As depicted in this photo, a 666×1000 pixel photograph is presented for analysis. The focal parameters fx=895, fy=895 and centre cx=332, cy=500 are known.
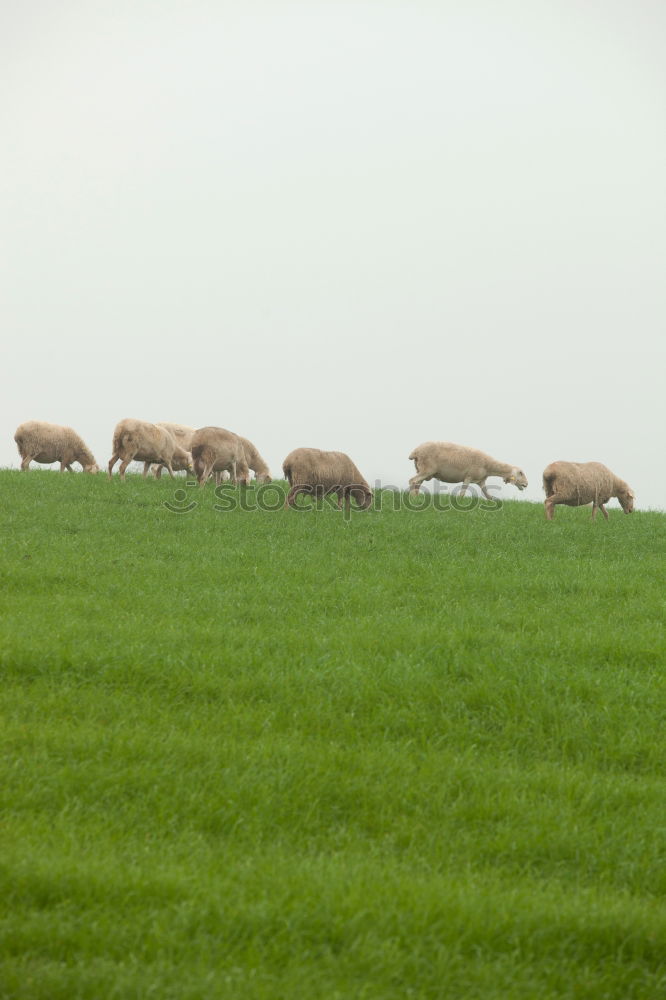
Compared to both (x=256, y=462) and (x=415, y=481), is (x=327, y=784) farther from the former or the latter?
(x=415, y=481)

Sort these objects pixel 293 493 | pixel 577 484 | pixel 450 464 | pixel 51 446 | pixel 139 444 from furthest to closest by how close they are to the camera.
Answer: pixel 450 464 < pixel 51 446 < pixel 139 444 < pixel 293 493 < pixel 577 484

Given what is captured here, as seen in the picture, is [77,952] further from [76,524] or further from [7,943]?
[76,524]

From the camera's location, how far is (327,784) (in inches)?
266

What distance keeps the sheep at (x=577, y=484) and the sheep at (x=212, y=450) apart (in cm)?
824

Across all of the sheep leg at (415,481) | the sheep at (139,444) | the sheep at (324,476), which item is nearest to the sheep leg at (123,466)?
the sheep at (139,444)

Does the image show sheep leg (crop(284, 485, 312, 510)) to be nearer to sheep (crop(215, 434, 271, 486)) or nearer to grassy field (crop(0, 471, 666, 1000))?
sheep (crop(215, 434, 271, 486))

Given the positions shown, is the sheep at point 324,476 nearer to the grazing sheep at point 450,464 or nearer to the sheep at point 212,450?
the sheep at point 212,450

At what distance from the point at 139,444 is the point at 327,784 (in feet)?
58.4

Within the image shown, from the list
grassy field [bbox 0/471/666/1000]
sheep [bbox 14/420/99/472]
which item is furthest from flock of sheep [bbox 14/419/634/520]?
grassy field [bbox 0/471/666/1000]

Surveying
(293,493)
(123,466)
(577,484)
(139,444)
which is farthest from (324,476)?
(577,484)

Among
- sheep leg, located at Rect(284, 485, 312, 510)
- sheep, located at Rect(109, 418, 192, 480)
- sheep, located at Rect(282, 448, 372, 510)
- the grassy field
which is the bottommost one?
the grassy field

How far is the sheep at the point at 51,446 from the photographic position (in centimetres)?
2722

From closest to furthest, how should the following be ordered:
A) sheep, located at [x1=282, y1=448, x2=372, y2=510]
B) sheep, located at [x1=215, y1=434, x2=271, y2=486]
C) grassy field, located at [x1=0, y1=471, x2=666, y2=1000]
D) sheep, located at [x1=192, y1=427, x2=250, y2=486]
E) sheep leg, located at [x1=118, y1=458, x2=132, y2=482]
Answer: grassy field, located at [x1=0, y1=471, x2=666, y2=1000], sheep, located at [x1=282, y1=448, x2=372, y2=510], sheep leg, located at [x1=118, y1=458, x2=132, y2=482], sheep, located at [x1=192, y1=427, x2=250, y2=486], sheep, located at [x1=215, y1=434, x2=271, y2=486]

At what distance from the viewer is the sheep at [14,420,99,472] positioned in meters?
27.2
